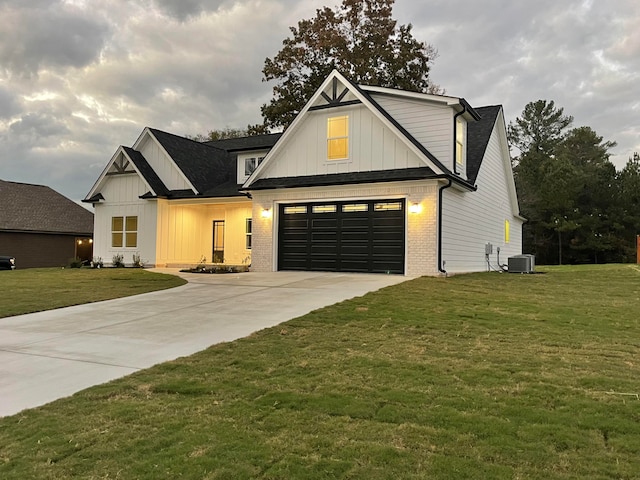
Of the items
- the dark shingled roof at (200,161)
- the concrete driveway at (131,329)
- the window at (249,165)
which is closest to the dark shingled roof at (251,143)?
the window at (249,165)

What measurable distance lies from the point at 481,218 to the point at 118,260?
1533cm

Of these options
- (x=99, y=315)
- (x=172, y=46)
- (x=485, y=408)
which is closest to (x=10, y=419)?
(x=485, y=408)

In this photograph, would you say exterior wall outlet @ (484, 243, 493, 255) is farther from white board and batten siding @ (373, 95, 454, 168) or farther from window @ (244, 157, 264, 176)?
window @ (244, 157, 264, 176)

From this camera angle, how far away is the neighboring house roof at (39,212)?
90.9ft

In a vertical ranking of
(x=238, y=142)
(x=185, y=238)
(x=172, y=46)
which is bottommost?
(x=185, y=238)

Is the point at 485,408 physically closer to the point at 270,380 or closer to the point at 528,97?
the point at 270,380

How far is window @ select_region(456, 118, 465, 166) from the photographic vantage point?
52.4 feet

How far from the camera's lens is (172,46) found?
2058 cm

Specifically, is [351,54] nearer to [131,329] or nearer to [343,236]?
[343,236]

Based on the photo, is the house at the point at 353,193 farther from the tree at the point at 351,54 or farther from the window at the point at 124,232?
the tree at the point at 351,54

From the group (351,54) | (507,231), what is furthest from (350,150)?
(351,54)

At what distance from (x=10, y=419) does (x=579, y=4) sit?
69.9 ft

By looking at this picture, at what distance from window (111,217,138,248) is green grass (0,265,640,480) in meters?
16.5

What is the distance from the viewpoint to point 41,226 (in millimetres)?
28391
